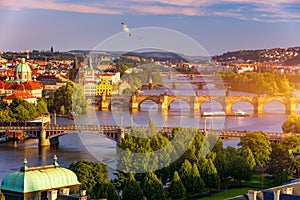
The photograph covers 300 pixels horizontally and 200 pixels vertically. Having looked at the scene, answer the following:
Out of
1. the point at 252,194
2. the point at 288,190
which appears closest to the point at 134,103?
the point at 288,190

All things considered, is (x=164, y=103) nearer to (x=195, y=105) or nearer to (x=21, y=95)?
(x=195, y=105)

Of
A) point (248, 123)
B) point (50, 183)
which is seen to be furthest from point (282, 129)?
point (50, 183)

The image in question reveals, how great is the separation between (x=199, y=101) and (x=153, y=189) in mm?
23834

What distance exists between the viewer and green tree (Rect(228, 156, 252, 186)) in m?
15.7

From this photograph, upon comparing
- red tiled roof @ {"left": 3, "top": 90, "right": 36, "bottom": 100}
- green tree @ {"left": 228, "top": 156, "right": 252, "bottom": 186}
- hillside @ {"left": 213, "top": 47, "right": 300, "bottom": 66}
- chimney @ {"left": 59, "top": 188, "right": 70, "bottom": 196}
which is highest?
hillside @ {"left": 213, "top": 47, "right": 300, "bottom": 66}

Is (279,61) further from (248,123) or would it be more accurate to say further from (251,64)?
(248,123)

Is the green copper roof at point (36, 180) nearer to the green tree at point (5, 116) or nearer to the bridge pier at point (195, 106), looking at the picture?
the green tree at point (5, 116)

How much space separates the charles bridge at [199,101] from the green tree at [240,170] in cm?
1898

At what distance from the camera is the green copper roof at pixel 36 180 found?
375 inches

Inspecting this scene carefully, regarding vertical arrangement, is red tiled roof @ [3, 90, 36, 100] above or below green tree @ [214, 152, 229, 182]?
above

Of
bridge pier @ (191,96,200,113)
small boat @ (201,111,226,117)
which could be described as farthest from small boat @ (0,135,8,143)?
bridge pier @ (191,96,200,113)

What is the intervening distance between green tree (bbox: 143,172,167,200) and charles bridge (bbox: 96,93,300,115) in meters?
21.5

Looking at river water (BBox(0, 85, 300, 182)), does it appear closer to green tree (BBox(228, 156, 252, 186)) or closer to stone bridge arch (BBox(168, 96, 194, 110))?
stone bridge arch (BBox(168, 96, 194, 110))

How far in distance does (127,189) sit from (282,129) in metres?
13.9
